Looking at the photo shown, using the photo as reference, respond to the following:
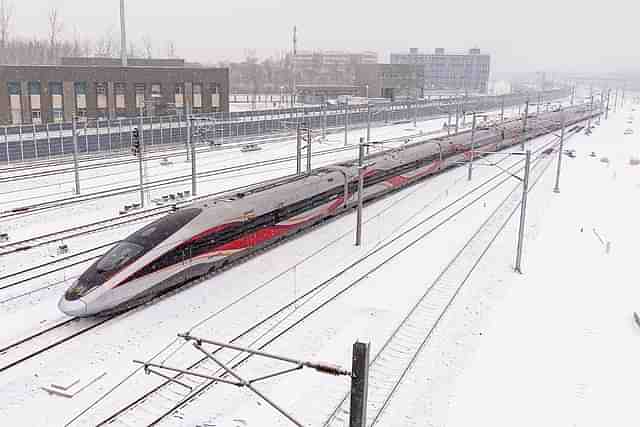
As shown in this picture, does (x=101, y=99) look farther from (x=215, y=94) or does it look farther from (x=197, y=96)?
(x=215, y=94)

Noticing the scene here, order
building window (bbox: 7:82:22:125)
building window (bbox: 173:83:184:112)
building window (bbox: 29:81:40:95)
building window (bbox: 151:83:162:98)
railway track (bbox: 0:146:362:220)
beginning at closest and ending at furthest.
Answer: railway track (bbox: 0:146:362:220) → building window (bbox: 7:82:22:125) → building window (bbox: 29:81:40:95) → building window (bbox: 151:83:162:98) → building window (bbox: 173:83:184:112)

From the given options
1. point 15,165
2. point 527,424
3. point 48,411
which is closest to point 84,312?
point 48,411

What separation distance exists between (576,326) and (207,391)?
11.6 m

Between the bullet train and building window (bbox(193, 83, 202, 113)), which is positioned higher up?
building window (bbox(193, 83, 202, 113))

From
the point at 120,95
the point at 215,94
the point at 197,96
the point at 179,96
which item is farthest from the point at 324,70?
the point at 120,95

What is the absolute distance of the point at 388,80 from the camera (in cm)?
13488

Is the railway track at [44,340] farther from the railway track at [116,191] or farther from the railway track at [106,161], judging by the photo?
the railway track at [106,161]

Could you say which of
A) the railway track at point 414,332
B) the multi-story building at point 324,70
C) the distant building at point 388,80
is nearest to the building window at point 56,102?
the railway track at point 414,332

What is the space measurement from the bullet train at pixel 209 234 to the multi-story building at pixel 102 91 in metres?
28.6

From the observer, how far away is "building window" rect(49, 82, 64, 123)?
5819cm

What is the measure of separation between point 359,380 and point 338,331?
30.8 ft

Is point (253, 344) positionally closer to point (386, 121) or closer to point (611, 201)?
point (611, 201)

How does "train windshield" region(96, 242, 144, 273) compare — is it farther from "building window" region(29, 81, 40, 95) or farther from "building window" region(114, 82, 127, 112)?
"building window" region(114, 82, 127, 112)

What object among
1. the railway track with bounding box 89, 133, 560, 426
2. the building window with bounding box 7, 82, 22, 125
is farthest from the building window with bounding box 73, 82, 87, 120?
the railway track with bounding box 89, 133, 560, 426
